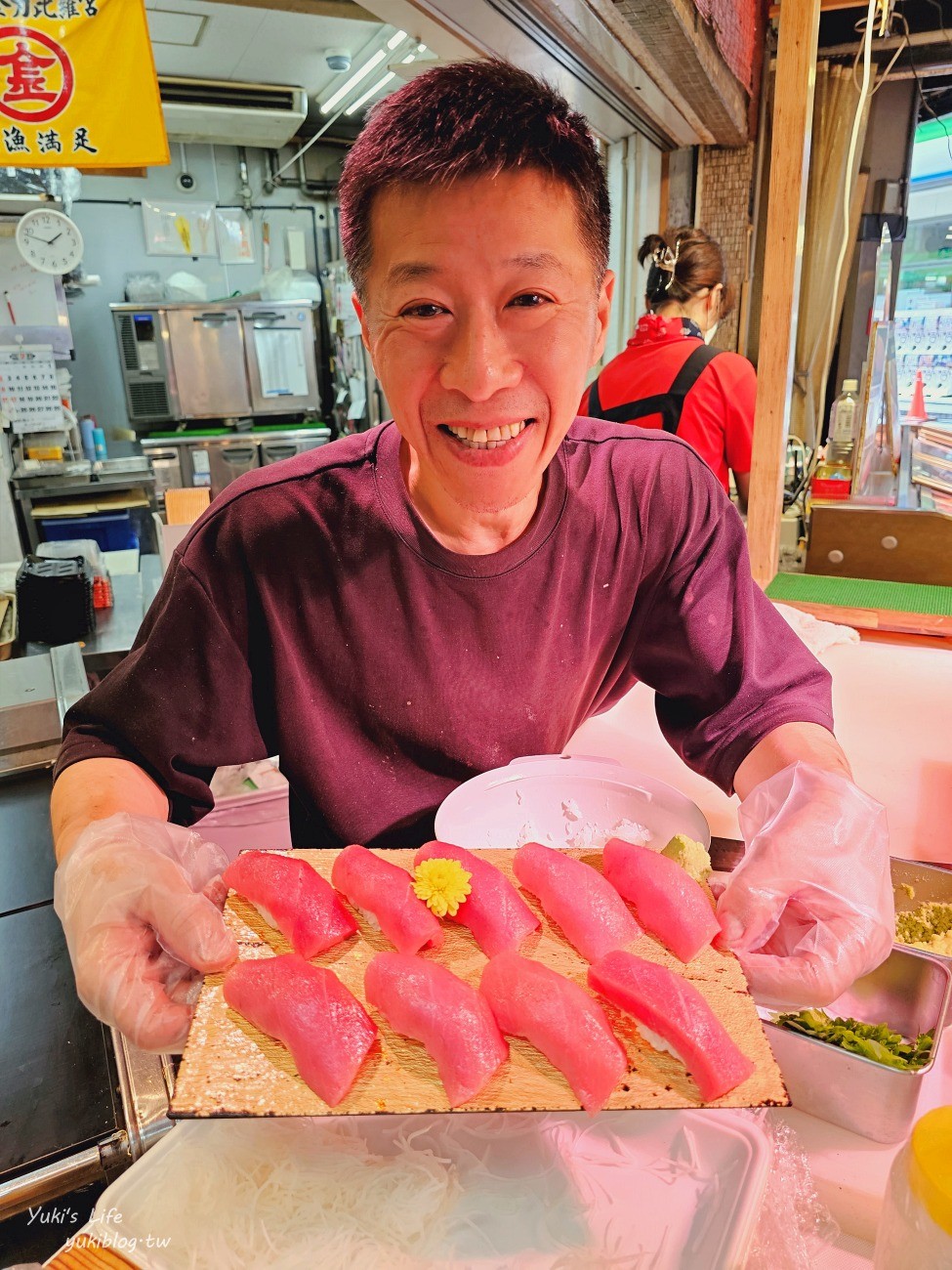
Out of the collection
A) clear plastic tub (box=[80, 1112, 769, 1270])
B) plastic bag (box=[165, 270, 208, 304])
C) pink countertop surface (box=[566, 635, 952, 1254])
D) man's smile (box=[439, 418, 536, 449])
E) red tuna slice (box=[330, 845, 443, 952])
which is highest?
plastic bag (box=[165, 270, 208, 304])

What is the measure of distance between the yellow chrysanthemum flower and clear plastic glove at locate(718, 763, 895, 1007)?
345 millimetres

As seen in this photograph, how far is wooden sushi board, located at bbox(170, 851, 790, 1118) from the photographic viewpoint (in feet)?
2.71

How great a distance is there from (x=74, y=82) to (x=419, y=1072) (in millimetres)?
3508

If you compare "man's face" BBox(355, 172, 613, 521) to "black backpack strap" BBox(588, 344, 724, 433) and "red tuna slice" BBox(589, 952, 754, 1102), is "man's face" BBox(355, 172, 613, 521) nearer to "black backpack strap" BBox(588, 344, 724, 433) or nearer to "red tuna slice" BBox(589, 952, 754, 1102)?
"red tuna slice" BBox(589, 952, 754, 1102)

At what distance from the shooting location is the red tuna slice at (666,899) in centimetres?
103

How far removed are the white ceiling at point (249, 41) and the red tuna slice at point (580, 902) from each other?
637 centimetres

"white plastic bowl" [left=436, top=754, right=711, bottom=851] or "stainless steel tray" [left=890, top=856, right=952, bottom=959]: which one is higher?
"white plastic bowl" [left=436, top=754, right=711, bottom=851]

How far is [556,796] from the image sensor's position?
1.48 m

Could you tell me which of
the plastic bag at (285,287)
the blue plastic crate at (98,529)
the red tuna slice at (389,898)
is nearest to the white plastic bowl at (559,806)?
the red tuna slice at (389,898)

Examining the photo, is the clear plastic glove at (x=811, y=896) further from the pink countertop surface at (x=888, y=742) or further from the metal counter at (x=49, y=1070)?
the metal counter at (x=49, y=1070)

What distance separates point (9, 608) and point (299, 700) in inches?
101

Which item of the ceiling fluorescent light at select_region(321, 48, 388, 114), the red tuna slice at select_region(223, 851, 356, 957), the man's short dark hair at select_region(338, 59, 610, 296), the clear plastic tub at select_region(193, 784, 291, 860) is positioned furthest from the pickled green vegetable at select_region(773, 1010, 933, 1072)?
the ceiling fluorescent light at select_region(321, 48, 388, 114)

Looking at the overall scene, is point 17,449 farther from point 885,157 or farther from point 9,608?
point 885,157

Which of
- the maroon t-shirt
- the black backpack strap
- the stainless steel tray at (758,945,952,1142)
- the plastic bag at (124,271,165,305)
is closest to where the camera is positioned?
the stainless steel tray at (758,945,952,1142)
